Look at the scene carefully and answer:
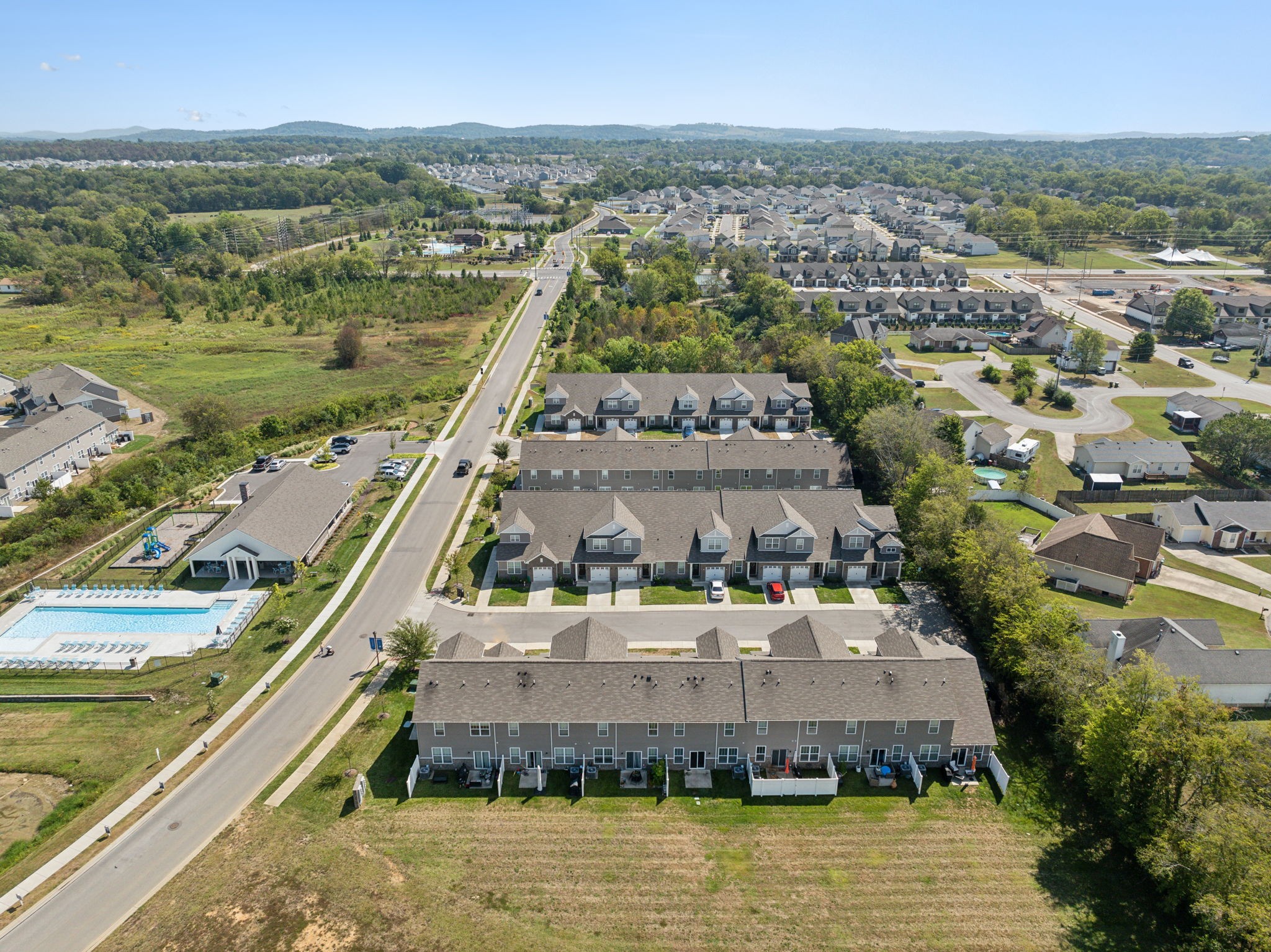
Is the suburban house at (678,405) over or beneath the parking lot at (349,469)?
over

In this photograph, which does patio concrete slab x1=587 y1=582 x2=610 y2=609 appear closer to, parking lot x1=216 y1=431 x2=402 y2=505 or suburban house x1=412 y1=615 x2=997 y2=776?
suburban house x1=412 y1=615 x2=997 y2=776

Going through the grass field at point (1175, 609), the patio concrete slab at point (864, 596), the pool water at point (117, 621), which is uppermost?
the grass field at point (1175, 609)

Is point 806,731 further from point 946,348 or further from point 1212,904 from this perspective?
point 946,348

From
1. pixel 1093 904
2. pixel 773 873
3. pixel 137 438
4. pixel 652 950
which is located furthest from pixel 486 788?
pixel 137 438

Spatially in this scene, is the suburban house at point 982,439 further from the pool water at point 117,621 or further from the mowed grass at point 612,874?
the pool water at point 117,621

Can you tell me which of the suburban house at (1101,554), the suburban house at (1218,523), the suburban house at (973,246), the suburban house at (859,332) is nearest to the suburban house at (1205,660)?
the suburban house at (1101,554)

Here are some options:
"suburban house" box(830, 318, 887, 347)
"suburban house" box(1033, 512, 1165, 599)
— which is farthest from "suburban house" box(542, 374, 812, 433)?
"suburban house" box(1033, 512, 1165, 599)
